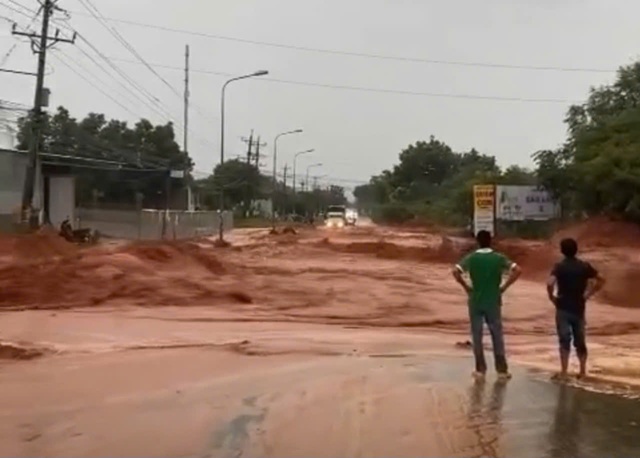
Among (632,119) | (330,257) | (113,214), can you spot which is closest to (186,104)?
(113,214)

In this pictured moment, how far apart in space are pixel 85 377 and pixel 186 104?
50.9 meters

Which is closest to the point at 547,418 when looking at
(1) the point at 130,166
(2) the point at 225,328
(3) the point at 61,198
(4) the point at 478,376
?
(4) the point at 478,376

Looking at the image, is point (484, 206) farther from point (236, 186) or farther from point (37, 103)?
point (236, 186)

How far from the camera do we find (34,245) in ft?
109

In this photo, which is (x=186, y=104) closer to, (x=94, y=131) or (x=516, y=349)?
(x=94, y=131)

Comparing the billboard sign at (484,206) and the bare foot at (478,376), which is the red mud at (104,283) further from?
the billboard sign at (484,206)

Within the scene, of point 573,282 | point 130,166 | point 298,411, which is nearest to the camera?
point 298,411

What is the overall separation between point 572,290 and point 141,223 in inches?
1884

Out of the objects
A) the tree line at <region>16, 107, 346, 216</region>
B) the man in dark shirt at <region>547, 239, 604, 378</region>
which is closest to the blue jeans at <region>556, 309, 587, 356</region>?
the man in dark shirt at <region>547, 239, 604, 378</region>

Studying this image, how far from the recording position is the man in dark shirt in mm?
12164

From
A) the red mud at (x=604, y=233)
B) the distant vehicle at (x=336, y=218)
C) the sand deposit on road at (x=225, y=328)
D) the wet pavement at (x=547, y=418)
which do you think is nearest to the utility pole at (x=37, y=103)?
the sand deposit on road at (x=225, y=328)

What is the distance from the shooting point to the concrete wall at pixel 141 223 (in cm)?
5812

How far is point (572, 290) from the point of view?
40.0 feet

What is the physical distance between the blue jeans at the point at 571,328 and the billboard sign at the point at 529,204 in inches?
1781
